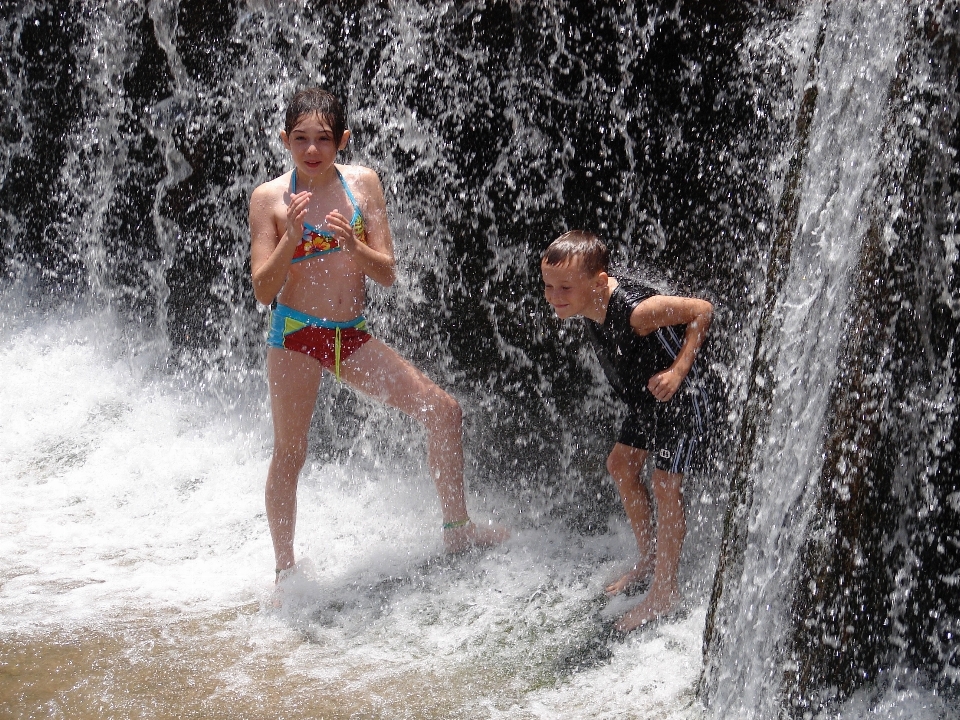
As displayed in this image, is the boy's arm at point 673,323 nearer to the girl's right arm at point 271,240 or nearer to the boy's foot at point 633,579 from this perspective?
the boy's foot at point 633,579

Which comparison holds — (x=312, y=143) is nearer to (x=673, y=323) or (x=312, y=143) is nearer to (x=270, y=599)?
(x=673, y=323)

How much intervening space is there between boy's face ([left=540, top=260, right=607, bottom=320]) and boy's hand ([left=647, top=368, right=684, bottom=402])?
34cm

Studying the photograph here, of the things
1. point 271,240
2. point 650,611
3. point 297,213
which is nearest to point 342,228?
point 297,213

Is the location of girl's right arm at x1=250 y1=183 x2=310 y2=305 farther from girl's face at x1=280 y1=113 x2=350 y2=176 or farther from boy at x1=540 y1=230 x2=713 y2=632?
boy at x1=540 y1=230 x2=713 y2=632

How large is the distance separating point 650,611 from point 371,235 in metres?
1.57

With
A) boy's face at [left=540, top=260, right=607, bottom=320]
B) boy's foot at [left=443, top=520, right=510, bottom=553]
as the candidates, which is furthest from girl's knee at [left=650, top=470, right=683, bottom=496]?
boy's foot at [left=443, top=520, right=510, bottom=553]

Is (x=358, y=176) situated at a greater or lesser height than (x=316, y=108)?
lesser

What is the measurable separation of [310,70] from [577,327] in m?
1.84

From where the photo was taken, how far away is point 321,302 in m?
3.77

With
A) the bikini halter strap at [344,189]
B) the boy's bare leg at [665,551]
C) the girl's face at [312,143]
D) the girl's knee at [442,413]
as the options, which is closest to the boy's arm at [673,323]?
the boy's bare leg at [665,551]

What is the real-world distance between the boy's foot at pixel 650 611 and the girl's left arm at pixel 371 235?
4.47 feet

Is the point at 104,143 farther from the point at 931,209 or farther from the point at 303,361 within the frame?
the point at 931,209

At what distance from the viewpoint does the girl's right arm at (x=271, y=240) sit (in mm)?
3441

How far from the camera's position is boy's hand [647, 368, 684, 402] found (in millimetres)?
3279
